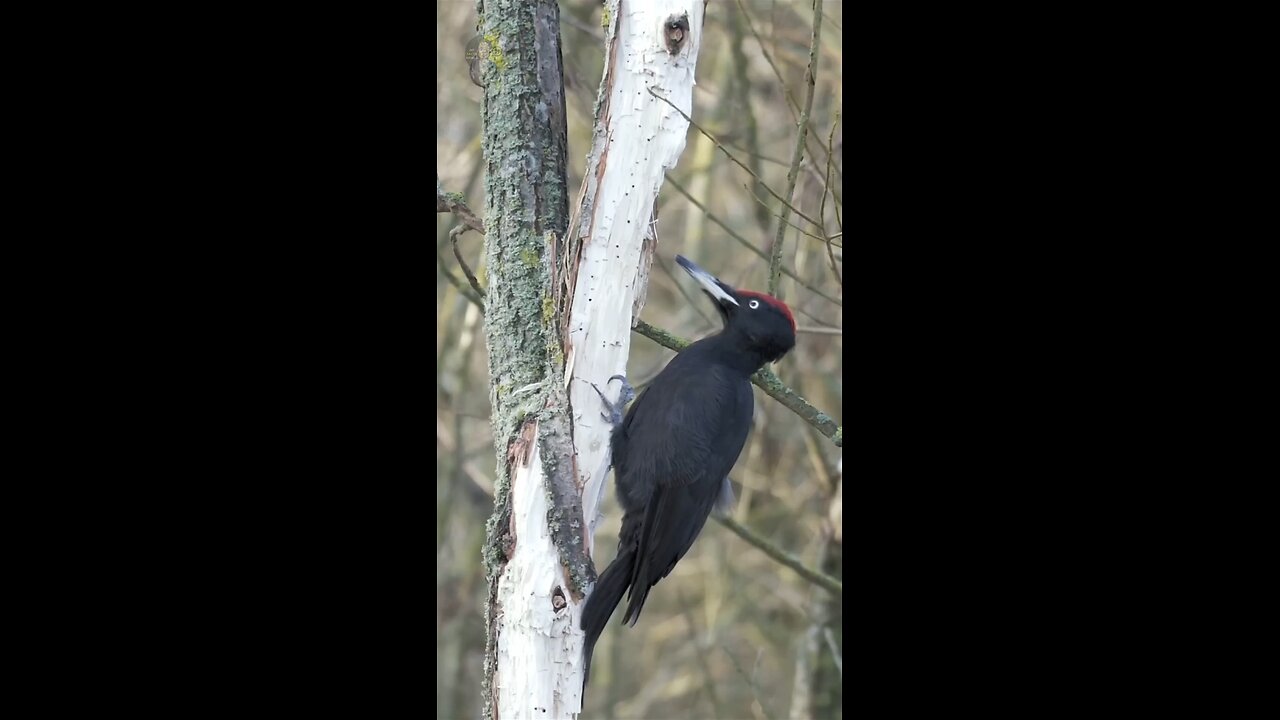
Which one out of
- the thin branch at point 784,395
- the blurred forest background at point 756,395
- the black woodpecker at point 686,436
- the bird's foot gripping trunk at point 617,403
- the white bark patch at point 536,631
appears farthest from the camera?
the blurred forest background at point 756,395

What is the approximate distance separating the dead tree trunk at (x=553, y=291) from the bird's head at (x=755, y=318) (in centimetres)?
76

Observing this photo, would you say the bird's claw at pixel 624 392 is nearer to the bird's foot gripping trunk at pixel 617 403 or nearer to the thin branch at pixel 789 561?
the bird's foot gripping trunk at pixel 617 403

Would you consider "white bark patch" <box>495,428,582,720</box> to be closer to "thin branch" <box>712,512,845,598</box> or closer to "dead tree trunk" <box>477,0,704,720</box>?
"dead tree trunk" <box>477,0,704,720</box>

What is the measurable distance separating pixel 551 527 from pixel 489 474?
3960mm

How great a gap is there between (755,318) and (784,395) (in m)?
0.26

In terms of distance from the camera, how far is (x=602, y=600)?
2750 millimetres

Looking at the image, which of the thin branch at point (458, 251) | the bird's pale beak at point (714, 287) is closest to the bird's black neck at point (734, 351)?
the bird's pale beak at point (714, 287)

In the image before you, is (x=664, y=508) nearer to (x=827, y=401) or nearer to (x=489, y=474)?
(x=827, y=401)

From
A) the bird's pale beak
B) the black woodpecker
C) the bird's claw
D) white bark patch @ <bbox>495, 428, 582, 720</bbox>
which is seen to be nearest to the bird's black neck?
the black woodpecker

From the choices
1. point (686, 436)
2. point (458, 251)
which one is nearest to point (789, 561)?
point (686, 436)

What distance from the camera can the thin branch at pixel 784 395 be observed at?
3.33 meters

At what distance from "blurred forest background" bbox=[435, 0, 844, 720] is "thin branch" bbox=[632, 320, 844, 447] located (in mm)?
852
